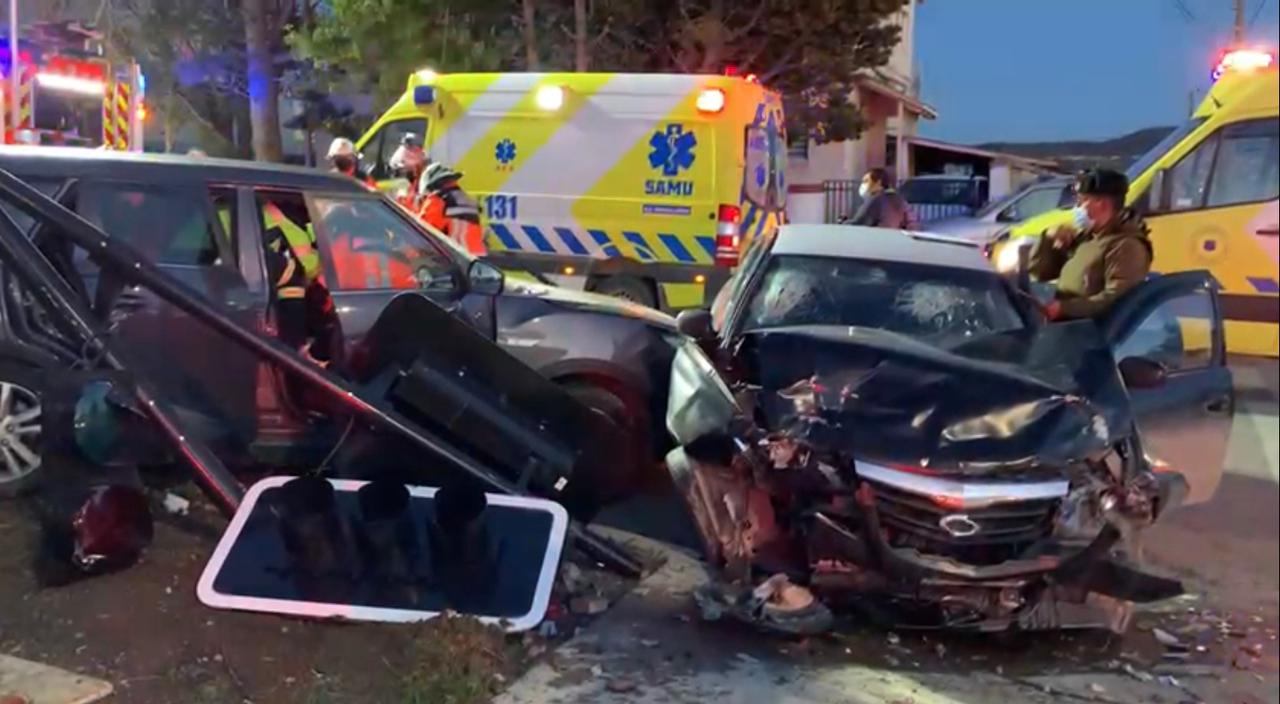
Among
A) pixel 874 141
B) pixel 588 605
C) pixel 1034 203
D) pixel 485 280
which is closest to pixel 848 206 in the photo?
pixel 874 141

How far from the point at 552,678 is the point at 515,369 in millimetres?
1517

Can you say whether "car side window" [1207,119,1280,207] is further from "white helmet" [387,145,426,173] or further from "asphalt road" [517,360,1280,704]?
"white helmet" [387,145,426,173]

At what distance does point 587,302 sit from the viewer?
597 cm

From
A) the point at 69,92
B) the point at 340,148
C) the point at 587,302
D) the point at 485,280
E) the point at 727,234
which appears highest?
the point at 69,92

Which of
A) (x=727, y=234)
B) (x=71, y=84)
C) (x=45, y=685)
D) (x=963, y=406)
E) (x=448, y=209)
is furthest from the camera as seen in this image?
(x=727, y=234)

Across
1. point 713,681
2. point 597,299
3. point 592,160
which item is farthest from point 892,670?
point 592,160

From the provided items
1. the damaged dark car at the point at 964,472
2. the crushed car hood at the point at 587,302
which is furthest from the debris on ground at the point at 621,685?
the crushed car hood at the point at 587,302

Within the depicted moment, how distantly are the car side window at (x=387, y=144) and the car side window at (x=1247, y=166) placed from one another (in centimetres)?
615

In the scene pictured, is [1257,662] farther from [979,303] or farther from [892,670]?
[979,303]

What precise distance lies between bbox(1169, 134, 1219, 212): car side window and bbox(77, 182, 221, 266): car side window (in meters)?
4.57

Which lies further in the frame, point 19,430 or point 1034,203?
point 1034,203

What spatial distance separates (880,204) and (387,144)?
14.5 ft

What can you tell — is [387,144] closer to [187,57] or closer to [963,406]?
[187,57]

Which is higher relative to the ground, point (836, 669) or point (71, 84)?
point (71, 84)
